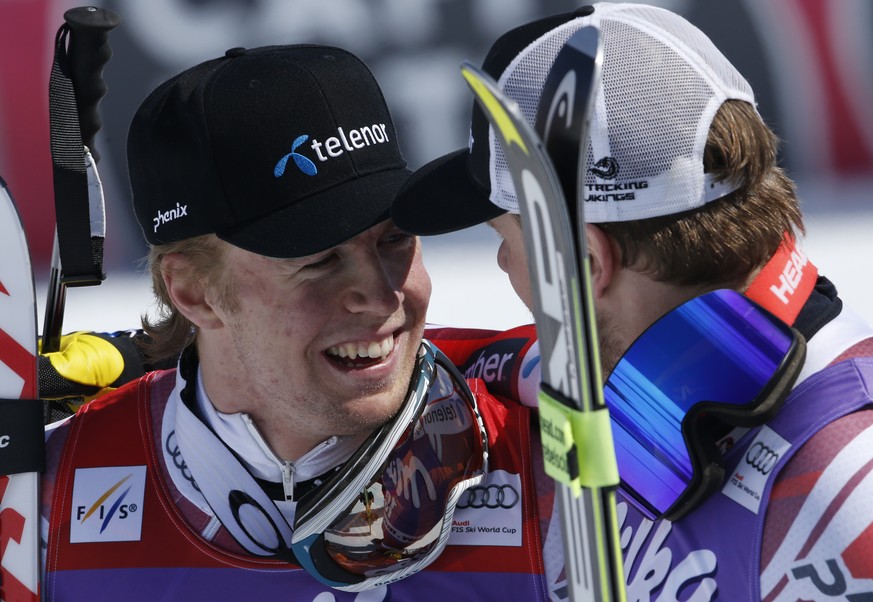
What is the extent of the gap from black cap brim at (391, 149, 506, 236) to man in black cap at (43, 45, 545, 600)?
122 millimetres

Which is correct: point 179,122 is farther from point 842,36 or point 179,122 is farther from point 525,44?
point 842,36

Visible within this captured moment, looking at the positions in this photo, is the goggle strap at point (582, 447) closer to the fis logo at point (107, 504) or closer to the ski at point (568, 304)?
the ski at point (568, 304)

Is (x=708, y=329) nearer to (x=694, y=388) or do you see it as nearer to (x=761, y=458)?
(x=694, y=388)

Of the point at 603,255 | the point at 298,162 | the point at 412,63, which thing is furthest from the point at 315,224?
the point at 412,63

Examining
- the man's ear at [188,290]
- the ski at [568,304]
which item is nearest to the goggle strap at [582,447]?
the ski at [568,304]

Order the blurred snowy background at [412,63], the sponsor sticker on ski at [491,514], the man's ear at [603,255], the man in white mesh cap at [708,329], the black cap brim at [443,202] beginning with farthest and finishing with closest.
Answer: the blurred snowy background at [412,63]
the sponsor sticker on ski at [491,514]
the black cap brim at [443,202]
the man's ear at [603,255]
the man in white mesh cap at [708,329]

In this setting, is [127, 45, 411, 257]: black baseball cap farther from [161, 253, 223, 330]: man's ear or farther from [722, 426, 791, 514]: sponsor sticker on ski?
[722, 426, 791, 514]: sponsor sticker on ski

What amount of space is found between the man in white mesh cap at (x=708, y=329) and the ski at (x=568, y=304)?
38 cm

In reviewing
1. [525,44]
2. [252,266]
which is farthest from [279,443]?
[525,44]

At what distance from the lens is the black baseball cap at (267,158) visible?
200cm

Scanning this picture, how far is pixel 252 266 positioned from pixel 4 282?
639 millimetres

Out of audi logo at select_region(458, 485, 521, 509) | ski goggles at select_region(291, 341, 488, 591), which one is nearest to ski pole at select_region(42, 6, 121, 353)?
ski goggles at select_region(291, 341, 488, 591)

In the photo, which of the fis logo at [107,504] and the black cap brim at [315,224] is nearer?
the black cap brim at [315,224]

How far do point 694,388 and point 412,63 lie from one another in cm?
338
